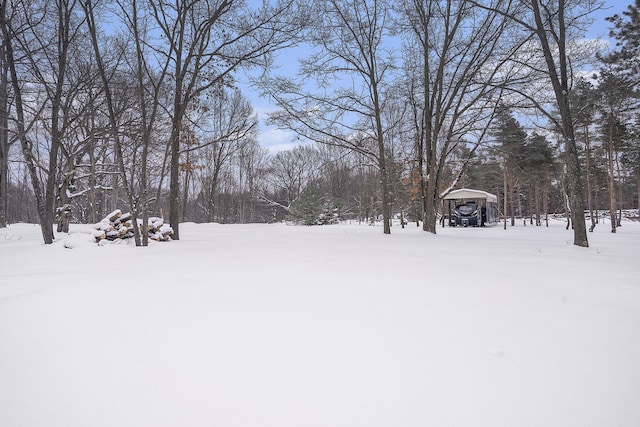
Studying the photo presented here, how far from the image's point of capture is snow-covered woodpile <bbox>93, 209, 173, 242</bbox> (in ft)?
28.8

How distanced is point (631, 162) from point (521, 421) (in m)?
28.0

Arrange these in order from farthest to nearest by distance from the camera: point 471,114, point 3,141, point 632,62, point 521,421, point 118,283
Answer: point 3,141 < point 632,62 < point 471,114 < point 118,283 < point 521,421

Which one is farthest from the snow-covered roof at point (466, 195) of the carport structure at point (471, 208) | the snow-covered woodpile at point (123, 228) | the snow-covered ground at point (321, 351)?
the snow-covered ground at point (321, 351)

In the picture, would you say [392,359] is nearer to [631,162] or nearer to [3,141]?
[3,141]

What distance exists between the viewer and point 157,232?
9234 mm

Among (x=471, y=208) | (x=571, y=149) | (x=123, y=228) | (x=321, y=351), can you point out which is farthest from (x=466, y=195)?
(x=321, y=351)

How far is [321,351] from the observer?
214 centimetres

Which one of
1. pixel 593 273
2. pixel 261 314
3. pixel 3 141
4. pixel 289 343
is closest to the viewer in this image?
pixel 289 343

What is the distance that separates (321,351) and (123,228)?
27.8ft

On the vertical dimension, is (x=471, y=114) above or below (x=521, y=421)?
above

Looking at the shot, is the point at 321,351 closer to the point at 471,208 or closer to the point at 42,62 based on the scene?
the point at 42,62

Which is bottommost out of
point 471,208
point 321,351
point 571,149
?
point 321,351

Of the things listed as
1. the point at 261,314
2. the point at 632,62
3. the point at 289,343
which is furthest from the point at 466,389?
the point at 632,62

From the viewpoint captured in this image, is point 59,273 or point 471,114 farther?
point 471,114
